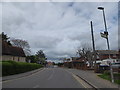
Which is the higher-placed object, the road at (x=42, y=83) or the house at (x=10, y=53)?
the house at (x=10, y=53)

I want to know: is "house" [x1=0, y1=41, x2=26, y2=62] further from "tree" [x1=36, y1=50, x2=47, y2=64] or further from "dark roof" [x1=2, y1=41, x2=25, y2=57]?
"tree" [x1=36, y1=50, x2=47, y2=64]

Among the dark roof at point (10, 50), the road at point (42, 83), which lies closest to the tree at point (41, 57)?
the dark roof at point (10, 50)

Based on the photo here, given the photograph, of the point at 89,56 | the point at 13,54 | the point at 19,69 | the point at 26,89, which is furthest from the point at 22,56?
the point at 26,89

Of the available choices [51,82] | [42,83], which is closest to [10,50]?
[51,82]

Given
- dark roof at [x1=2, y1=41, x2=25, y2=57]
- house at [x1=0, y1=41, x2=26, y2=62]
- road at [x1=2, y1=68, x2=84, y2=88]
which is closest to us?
road at [x1=2, y1=68, x2=84, y2=88]

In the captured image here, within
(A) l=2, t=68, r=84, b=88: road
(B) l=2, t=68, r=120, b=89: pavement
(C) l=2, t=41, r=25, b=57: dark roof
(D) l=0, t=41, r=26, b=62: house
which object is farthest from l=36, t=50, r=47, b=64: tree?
(A) l=2, t=68, r=84, b=88: road

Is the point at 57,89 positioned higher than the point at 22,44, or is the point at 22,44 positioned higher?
the point at 22,44

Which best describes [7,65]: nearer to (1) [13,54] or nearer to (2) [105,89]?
(2) [105,89]

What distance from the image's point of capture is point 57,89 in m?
10.1

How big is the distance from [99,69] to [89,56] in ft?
115

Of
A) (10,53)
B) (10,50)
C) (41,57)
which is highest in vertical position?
(10,50)

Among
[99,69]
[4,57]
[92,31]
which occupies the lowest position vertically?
[99,69]

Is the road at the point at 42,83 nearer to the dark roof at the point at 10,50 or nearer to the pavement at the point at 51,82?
the pavement at the point at 51,82

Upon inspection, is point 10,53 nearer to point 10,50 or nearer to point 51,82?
point 10,50
